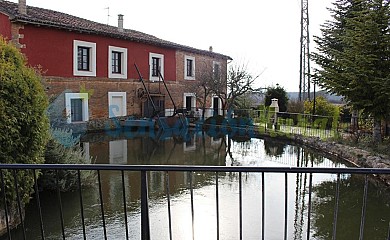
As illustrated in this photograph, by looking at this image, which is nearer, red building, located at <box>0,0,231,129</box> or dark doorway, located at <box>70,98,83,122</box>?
red building, located at <box>0,0,231,129</box>

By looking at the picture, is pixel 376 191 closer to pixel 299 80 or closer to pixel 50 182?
pixel 50 182

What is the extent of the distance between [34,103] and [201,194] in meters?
3.19

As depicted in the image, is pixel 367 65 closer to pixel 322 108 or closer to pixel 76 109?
pixel 322 108

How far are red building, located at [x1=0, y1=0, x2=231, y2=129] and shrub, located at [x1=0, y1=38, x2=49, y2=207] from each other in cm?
635

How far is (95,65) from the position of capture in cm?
1552

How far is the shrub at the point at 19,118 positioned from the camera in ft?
13.8

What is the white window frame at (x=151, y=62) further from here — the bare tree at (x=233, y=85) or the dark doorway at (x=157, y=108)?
the bare tree at (x=233, y=85)

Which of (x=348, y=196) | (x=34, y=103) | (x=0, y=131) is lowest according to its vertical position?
(x=348, y=196)

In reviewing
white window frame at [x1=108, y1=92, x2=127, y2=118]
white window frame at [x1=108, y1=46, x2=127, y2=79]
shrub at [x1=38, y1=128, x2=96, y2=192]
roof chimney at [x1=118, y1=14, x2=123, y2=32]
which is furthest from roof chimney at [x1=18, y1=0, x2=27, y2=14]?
shrub at [x1=38, y1=128, x2=96, y2=192]

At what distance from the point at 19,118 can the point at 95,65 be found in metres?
11.6

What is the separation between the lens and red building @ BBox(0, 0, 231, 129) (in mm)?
13148

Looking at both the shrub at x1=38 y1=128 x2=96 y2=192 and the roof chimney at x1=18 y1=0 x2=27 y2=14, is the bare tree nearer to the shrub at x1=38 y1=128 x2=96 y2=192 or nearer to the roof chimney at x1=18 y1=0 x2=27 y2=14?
the roof chimney at x1=18 y1=0 x2=27 y2=14

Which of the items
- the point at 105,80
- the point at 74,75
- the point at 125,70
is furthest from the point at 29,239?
the point at 125,70

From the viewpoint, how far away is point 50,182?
6098mm
